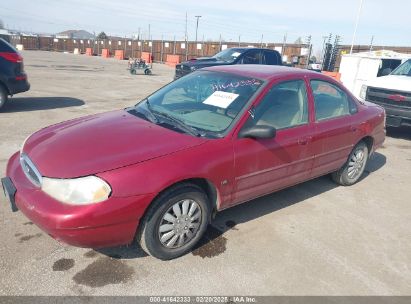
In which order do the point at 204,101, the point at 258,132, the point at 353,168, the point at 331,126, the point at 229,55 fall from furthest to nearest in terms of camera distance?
the point at 229,55, the point at 353,168, the point at 331,126, the point at 204,101, the point at 258,132

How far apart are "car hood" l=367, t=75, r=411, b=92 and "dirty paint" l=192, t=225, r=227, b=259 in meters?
6.28

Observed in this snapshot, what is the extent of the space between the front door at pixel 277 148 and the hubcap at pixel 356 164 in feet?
3.90

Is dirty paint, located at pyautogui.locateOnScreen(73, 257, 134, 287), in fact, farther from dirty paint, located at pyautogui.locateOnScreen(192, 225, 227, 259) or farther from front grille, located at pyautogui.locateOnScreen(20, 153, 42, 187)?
front grille, located at pyautogui.locateOnScreen(20, 153, 42, 187)

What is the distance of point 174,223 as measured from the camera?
9.75ft

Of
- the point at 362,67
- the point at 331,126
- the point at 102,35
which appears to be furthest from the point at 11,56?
the point at 102,35

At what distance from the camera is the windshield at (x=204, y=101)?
336 centimetres

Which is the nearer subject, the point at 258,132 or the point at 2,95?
the point at 258,132

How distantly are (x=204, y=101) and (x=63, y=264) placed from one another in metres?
2.05

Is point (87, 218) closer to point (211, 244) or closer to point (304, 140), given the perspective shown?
point (211, 244)

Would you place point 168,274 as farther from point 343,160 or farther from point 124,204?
point 343,160

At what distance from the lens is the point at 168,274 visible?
2857mm

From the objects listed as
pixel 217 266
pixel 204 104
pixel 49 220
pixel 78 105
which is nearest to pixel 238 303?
pixel 217 266

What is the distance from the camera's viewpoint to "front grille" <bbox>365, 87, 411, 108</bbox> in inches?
297

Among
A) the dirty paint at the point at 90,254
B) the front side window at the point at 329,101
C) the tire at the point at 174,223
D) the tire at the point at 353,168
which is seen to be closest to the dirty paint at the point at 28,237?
the dirty paint at the point at 90,254
